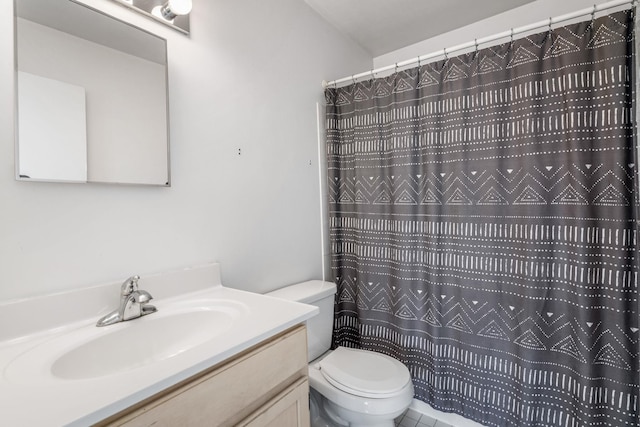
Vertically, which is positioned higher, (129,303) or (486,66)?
(486,66)

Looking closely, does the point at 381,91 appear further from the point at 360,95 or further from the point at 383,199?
the point at 383,199

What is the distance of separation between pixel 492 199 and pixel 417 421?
127 cm

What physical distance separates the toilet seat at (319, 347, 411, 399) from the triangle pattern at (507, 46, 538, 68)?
150 centimetres

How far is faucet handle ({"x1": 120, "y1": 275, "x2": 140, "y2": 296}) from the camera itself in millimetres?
920

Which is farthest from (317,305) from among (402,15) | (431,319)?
(402,15)

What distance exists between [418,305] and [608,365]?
2.45 feet

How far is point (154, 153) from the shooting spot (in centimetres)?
109

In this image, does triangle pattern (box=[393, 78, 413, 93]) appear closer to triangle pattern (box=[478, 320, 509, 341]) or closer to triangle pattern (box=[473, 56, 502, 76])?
triangle pattern (box=[473, 56, 502, 76])

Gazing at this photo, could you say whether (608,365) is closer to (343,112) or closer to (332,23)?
(343,112)

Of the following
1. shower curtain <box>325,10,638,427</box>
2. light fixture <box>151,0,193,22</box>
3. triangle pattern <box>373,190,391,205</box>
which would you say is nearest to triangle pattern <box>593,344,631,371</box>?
shower curtain <box>325,10,638,427</box>

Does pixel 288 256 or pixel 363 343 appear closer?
pixel 288 256

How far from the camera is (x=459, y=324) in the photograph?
4.79 ft

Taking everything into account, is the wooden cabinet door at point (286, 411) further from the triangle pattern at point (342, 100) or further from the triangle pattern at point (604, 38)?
the triangle pattern at point (604, 38)

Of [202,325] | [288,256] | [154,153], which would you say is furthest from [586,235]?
[154,153]
